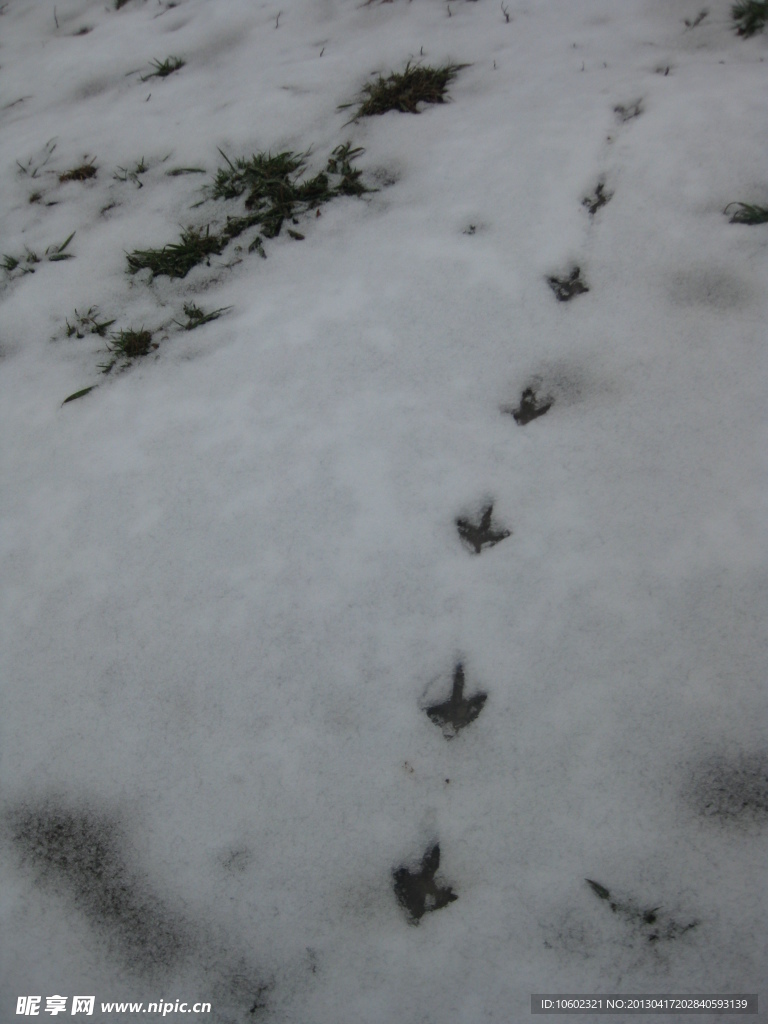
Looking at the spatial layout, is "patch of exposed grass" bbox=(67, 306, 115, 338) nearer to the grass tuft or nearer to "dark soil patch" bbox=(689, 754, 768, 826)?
the grass tuft

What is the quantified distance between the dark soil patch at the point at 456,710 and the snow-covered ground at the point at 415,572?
30mm

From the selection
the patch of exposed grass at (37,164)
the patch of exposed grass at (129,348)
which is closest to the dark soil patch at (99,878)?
the patch of exposed grass at (129,348)

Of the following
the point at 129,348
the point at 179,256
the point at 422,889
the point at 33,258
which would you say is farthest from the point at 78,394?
the point at 422,889

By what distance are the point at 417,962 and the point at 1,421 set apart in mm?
1912

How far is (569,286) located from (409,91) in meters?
1.21

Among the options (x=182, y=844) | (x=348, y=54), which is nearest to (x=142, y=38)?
(x=348, y=54)

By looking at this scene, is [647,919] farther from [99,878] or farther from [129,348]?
[129,348]

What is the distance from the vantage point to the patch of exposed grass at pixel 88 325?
217 centimetres

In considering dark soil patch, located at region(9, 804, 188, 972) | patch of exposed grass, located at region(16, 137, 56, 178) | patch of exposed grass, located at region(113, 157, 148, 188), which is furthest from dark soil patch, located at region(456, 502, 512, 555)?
patch of exposed grass, located at region(16, 137, 56, 178)

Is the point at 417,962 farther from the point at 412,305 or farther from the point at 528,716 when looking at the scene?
the point at 412,305

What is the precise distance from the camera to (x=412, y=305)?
6.52 ft

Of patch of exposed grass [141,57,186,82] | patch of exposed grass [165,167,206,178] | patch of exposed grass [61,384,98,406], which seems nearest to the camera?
patch of exposed grass [61,384,98,406]

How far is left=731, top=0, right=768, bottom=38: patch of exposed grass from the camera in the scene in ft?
7.66

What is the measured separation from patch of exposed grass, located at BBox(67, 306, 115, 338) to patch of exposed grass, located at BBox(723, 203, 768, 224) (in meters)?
2.03
